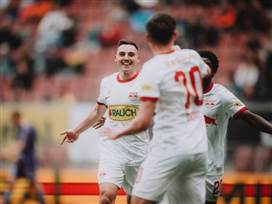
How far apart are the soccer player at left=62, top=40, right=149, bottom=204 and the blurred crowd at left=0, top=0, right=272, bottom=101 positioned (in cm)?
927

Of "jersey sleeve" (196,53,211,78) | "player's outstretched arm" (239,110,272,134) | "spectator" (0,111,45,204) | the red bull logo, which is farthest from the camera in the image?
"spectator" (0,111,45,204)

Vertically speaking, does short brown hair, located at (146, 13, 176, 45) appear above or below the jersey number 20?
above

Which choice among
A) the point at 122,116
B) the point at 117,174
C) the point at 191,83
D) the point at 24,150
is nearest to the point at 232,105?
the point at 122,116

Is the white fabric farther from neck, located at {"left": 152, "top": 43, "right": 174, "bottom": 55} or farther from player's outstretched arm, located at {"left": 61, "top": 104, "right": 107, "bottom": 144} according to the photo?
player's outstretched arm, located at {"left": 61, "top": 104, "right": 107, "bottom": 144}

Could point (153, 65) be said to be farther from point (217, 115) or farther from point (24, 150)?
point (24, 150)

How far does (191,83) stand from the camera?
6.62m

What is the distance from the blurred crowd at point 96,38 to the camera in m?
19.4

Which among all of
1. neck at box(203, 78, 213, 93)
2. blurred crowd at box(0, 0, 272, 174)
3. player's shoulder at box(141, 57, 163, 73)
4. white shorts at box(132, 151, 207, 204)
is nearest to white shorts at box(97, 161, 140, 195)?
neck at box(203, 78, 213, 93)

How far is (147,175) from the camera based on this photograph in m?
6.54

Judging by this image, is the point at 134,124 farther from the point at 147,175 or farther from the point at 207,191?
the point at 207,191

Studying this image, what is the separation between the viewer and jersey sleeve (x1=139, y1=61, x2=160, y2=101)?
636 cm

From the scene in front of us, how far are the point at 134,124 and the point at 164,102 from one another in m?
0.34

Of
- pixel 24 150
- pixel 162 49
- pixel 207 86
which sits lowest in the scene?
pixel 24 150

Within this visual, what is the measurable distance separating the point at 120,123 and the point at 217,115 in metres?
1.02
